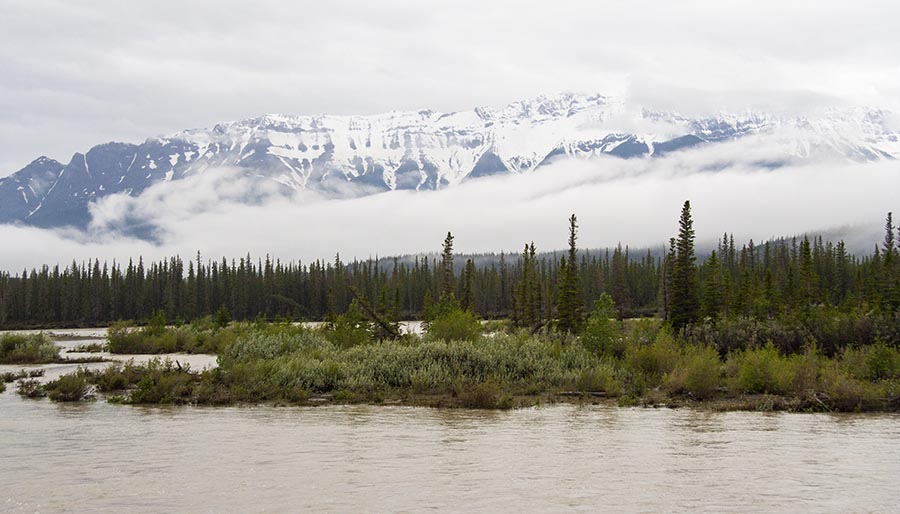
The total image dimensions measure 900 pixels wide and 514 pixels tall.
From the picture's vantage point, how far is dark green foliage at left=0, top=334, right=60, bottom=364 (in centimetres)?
5316

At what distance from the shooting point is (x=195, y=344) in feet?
217

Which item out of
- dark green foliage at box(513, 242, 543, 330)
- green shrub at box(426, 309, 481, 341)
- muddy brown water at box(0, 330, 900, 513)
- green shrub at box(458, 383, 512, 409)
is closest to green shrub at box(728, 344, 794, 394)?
muddy brown water at box(0, 330, 900, 513)

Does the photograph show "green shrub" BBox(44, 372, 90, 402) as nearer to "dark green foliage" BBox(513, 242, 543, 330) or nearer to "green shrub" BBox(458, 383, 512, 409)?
"green shrub" BBox(458, 383, 512, 409)

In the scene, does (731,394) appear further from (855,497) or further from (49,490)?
(49,490)

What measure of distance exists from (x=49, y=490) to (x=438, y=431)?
1147 cm

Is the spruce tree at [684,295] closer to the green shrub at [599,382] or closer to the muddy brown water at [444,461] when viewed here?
the green shrub at [599,382]

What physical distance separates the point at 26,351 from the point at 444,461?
45.0 meters

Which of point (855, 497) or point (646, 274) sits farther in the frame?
point (646, 274)

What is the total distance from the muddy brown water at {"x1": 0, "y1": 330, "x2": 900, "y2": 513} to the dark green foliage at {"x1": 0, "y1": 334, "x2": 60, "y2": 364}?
26.8 m

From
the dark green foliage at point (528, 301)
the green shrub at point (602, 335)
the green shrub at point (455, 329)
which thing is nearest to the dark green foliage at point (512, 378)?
the green shrub at point (602, 335)

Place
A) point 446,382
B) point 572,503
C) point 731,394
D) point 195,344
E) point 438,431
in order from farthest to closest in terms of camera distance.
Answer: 1. point 195,344
2. point 446,382
3. point 731,394
4. point 438,431
5. point 572,503

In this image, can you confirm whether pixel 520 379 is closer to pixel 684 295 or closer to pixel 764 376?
pixel 764 376

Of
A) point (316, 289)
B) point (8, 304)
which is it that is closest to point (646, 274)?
point (316, 289)

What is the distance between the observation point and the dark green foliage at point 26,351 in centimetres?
5316
